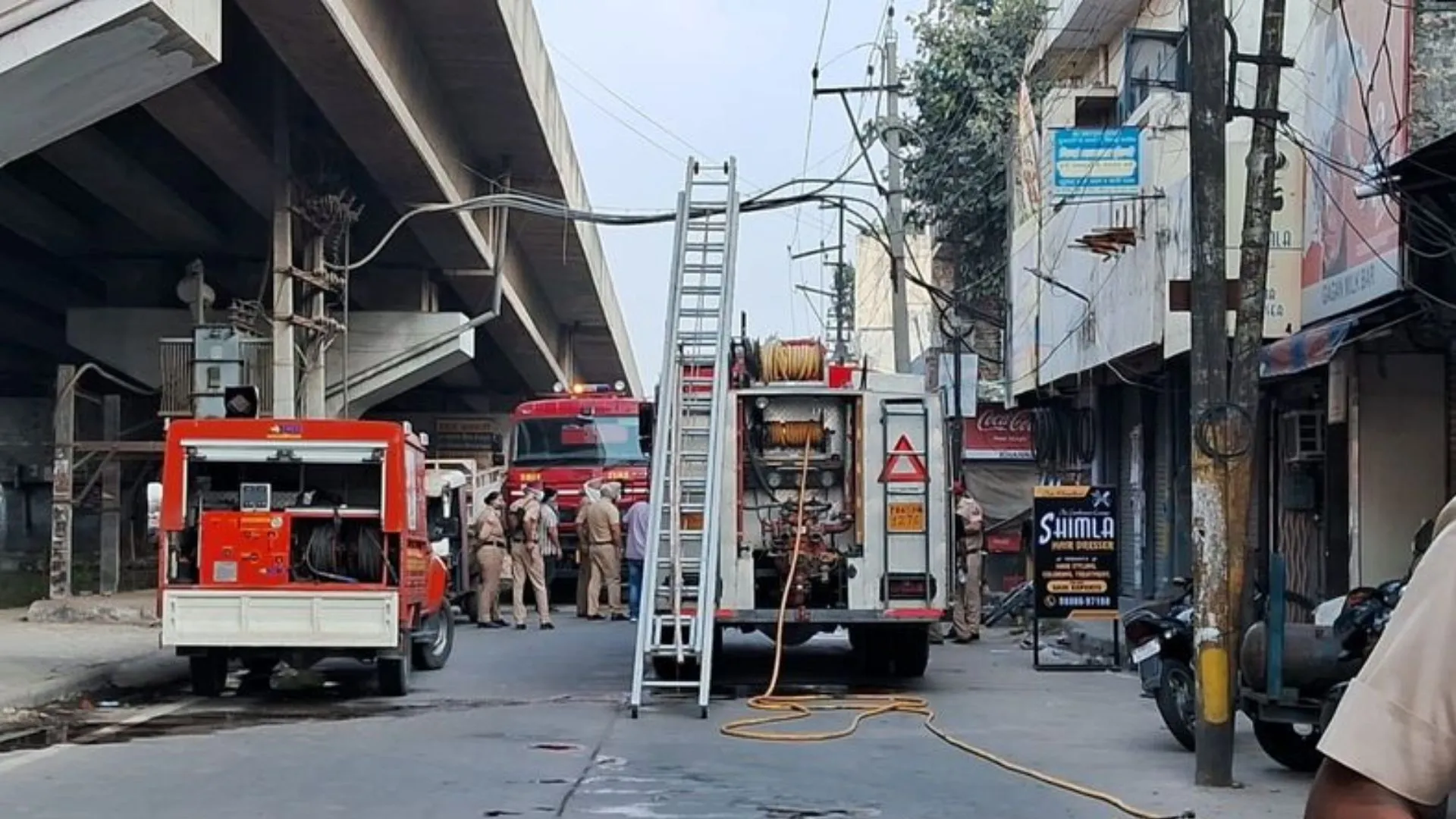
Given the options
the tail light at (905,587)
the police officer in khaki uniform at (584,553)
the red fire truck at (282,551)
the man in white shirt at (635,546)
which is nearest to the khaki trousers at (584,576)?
the police officer in khaki uniform at (584,553)

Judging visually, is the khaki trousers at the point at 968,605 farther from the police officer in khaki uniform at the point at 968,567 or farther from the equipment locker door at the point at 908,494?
the equipment locker door at the point at 908,494

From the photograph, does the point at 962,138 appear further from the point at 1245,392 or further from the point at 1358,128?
the point at 1245,392

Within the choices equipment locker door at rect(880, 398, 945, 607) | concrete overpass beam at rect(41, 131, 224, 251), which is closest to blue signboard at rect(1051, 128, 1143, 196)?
equipment locker door at rect(880, 398, 945, 607)

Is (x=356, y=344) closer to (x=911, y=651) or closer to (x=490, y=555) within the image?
(x=490, y=555)

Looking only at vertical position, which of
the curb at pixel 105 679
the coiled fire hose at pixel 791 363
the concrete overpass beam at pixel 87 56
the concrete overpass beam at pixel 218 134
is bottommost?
the curb at pixel 105 679

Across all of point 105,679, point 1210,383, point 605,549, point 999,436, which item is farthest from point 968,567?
point 999,436

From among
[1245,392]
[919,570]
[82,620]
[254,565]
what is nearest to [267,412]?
[82,620]

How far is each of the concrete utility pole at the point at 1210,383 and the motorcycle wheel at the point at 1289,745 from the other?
27.8 inches

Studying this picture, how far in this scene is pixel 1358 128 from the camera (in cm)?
1558

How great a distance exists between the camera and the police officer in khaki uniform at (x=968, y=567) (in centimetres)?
2047

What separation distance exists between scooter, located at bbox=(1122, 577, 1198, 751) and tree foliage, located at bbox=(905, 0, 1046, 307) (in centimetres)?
2591

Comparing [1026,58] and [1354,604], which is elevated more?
[1026,58]

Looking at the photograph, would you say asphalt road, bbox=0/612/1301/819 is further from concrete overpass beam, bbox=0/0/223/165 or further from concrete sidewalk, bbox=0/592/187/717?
concrete overpass beam, bbox=0/0/223/165

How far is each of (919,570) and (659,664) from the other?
2328mm
